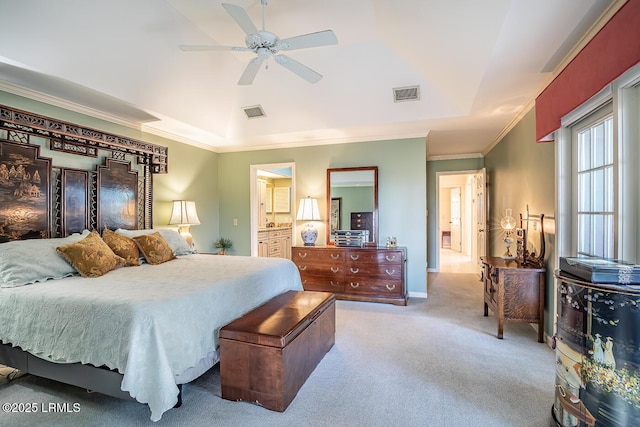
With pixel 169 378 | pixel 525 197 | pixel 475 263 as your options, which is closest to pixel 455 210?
pixel 475 263

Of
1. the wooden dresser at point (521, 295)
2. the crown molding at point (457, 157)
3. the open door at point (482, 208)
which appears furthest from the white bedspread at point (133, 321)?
the crown molding at point (457, 157)

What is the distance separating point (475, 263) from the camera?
7.47 metres

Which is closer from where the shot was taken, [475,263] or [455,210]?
[475,263]

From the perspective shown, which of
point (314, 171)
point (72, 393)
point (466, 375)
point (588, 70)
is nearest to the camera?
point (588, 70)

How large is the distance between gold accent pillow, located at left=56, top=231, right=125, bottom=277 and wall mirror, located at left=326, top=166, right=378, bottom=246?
9.93 feet

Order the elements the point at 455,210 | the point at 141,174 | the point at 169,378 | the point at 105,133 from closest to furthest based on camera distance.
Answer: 1. the point at 169,378
2. the point at 105,133
3. the point at 141,174
4. the point at 455,210

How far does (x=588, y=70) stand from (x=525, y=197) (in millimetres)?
1999

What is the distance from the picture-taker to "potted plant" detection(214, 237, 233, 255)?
5.61 m

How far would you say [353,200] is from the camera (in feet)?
16.3

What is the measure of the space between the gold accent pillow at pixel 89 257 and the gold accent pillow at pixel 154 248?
39 cm

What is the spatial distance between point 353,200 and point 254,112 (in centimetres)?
199

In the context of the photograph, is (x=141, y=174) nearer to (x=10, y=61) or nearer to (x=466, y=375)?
(x=10, y=61)

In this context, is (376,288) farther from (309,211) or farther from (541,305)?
(541,305)

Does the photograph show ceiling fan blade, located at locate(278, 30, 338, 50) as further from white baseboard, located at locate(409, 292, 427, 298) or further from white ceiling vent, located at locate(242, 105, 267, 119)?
white baseboard, located at locate(409, 292, 427, 298)
